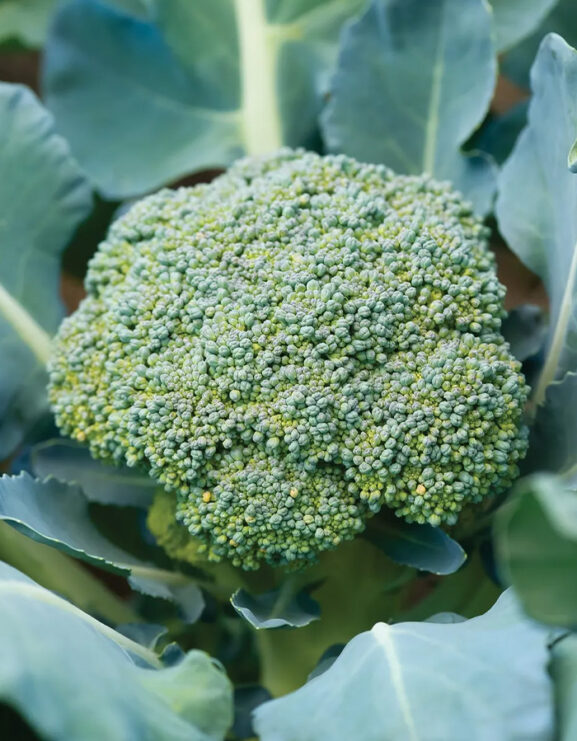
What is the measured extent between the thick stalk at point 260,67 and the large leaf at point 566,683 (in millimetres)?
834

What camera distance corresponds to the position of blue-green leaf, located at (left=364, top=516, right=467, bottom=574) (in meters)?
0.88

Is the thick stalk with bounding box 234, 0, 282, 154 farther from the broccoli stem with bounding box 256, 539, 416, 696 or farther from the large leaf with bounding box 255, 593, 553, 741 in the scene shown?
the large leaf with bounding box 255, 593, 553, 741

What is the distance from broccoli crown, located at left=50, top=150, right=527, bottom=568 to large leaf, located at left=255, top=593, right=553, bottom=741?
0.54ft

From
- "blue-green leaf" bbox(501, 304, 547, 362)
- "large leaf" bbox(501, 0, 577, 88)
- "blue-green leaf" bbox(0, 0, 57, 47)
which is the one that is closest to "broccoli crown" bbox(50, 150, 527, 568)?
"blue-green leaf" bbox(501, 304, 547, 362)

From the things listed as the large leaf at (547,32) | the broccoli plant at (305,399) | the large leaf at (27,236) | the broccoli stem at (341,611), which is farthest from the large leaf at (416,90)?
the broccoli stem at (341,611)

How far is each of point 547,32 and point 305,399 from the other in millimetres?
790

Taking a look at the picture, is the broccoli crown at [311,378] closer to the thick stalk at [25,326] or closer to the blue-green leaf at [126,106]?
the thick stalk at [25,326]

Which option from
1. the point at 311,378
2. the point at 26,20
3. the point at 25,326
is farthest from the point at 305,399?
the point at 26,20

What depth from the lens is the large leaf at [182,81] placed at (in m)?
1.26

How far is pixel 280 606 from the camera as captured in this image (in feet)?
3.14

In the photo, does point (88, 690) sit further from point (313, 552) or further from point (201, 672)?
point (313, 552)

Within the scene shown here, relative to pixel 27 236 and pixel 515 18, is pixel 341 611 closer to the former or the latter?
pixel 27 236

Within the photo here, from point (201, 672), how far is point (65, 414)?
1.29ft

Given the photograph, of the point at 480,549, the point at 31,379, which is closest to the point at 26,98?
the point at 31,379
